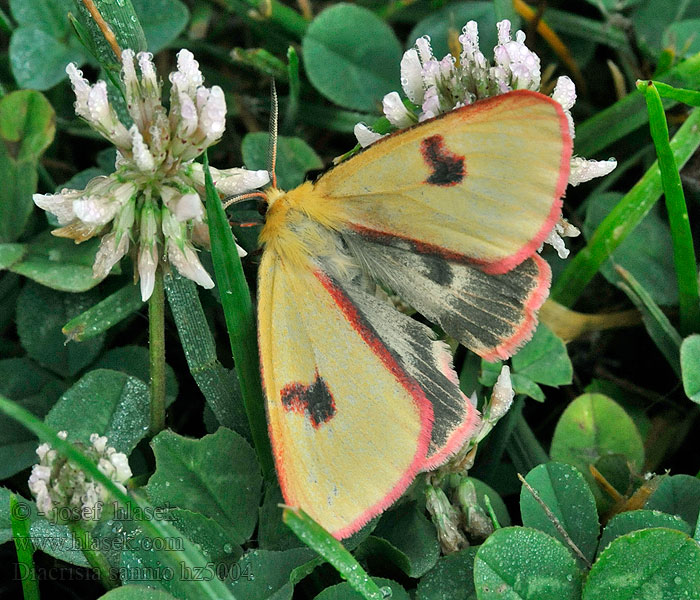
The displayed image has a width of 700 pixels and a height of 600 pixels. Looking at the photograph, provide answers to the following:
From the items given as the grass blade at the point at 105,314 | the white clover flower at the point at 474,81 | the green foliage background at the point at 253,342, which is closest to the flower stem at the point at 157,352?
the green foliage background at the point at 253,342

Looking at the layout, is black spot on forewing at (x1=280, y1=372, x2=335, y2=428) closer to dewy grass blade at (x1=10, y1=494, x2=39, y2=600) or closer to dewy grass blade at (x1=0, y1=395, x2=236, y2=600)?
dewy grass blade at (x1=0, y1=395, x2=236, y2=600)

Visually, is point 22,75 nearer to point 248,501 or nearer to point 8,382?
point 8,382

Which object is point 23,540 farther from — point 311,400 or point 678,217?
point 678,217

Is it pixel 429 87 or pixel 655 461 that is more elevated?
pixel 429 87

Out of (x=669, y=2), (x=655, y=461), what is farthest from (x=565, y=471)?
(x=669, y=2)

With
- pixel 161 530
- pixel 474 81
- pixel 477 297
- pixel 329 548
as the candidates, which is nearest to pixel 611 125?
pixel 474 81

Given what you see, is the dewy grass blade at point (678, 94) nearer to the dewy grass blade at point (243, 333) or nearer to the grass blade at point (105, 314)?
the dewy grass blade at point (243, 333)
